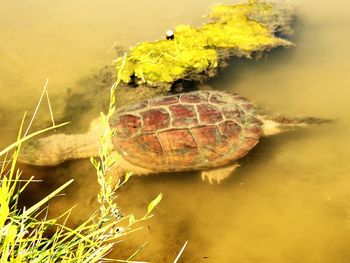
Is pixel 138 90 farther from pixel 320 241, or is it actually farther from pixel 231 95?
pixel 320 241

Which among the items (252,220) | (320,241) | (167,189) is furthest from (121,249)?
(320,241)

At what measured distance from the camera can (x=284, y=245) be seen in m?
3.28

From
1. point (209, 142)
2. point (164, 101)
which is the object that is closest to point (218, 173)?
point (209, 142)

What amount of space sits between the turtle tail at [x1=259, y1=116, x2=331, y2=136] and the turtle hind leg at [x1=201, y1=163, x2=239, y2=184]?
0.79 m

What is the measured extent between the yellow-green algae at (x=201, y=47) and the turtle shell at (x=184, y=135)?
135 centimetres

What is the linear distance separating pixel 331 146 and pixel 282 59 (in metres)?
2.03

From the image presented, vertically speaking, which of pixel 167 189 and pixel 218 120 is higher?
pixel 218 120

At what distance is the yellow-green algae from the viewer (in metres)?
5.57

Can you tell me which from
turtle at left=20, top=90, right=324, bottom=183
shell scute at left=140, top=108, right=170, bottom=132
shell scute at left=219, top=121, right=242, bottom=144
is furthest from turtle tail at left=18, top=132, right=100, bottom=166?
shell scute at left=219, top=121, right=242, bottom=144

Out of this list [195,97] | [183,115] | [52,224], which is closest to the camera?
[52,224]

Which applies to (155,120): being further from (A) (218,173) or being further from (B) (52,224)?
(B) (52,224)

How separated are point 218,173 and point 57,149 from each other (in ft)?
6.99

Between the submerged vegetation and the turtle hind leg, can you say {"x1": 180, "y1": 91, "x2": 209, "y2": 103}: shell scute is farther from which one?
the submerged vegetation

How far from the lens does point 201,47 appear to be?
5.94 meters
